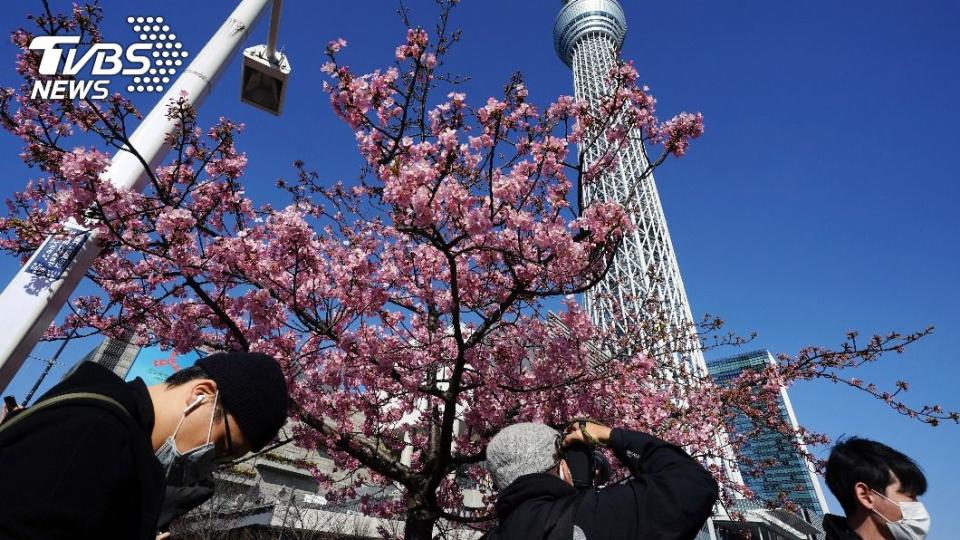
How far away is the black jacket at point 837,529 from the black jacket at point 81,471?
292cm

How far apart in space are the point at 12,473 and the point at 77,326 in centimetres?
796

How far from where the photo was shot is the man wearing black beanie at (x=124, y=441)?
0.96 m

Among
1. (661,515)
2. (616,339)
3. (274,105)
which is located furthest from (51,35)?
(616,339)

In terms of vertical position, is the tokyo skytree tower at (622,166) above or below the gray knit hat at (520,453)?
above

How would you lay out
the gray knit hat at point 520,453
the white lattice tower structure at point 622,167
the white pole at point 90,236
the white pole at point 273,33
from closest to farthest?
the gray knit hat at point 520,453 < the white pole at point 90,236 < the white pole at point 273,33 < the white lattice tower structure at point 622,167

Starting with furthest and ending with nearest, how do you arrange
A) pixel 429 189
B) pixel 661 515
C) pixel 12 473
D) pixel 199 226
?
pixel 199 226 → pixel 429 189 → pixel 661 515 → pixel 12 473

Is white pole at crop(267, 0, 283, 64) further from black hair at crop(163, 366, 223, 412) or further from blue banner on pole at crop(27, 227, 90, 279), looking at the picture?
black hair at crop(163, 366, 223, 412)

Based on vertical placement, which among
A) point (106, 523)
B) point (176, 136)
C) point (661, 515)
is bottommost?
point (106, 523)

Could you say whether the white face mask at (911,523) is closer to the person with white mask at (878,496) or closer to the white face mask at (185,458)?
the person with white mask at (878,496)

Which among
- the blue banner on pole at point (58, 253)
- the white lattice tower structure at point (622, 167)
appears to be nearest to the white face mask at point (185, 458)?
the blue banner on pole at point (58, 253)

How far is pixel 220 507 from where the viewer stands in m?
12.3

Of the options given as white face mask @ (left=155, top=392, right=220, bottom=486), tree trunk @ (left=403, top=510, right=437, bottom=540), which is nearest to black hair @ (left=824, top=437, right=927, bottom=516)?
white face mask @ (left=155, top=392, right=220, bottom=486)

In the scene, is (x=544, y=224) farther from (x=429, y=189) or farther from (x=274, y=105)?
(x=274, y=105)

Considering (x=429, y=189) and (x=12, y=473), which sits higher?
(x=429, y=189)
